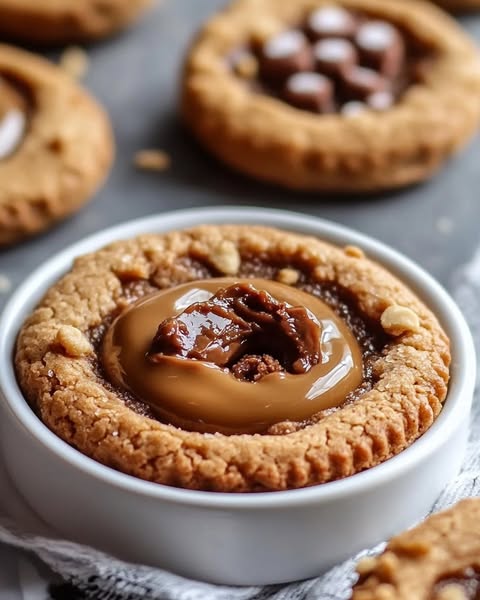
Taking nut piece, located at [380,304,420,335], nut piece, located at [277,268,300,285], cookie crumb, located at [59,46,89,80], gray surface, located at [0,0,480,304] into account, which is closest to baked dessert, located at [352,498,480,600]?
nut piece, located at [380,304,420,335]

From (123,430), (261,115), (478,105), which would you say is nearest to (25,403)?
(123,430)

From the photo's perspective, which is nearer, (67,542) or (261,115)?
(67,542)

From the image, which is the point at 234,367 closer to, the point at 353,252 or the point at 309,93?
the point at 353,252

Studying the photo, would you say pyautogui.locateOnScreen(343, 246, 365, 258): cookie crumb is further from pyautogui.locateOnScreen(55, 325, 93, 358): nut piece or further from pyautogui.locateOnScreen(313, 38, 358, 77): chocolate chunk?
pyautogui.locateOnScreen(313, 38, 358, 77): chocolate chunk

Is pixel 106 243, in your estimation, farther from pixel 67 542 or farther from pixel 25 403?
pixel 67 542

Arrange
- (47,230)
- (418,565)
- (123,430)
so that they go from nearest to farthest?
(418,565)
(123,430)
(47,230)

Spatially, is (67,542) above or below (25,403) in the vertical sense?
below

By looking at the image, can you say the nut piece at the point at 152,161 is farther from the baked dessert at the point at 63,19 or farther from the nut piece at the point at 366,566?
the nut piece at the point at 366,566
